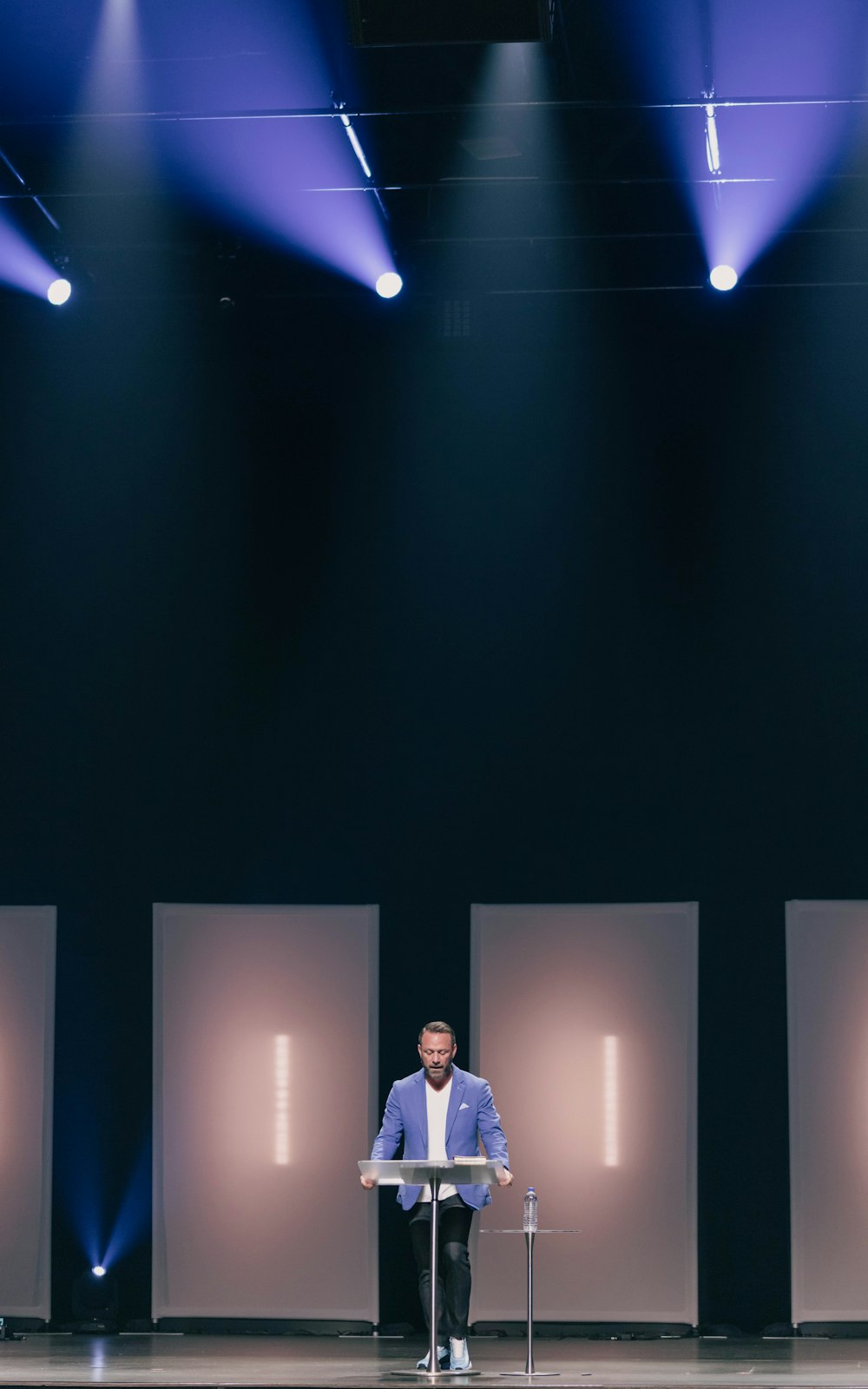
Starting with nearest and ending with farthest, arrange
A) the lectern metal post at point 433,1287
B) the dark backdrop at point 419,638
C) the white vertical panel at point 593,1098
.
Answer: the lectern metal post at point 433,1287 → the white vertical panel at point 593,1098 → the dark backdrop at point 419,638

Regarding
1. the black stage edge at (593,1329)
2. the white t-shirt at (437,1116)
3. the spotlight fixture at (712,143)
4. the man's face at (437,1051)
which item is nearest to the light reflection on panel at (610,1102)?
the black stage edge at (593,1329)

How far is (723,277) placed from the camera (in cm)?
900

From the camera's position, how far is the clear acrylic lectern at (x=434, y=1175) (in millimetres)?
6605

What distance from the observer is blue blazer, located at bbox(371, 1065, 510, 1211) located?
23.7ft

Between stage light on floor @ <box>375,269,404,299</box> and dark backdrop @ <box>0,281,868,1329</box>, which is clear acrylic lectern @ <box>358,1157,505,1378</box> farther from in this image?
stage light on floor @ <box>375,269,404,299</box>

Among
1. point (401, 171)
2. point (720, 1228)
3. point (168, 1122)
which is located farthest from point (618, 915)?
point (401, 171)

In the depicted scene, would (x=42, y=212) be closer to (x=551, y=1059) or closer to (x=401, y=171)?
(x=401, y=171)

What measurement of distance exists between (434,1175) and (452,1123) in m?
0.57

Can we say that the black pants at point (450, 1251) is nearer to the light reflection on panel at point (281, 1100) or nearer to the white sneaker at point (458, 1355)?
the white sneaker at point (458, 1355)

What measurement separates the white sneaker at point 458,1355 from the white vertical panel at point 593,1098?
210cm

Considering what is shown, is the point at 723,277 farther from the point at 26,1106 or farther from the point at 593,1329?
the point at 26,1106

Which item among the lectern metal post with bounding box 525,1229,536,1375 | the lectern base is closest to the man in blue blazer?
the lectern base

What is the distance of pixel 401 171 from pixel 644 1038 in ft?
14.0

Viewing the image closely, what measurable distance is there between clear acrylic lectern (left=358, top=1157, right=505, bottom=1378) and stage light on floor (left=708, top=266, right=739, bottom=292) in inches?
173
